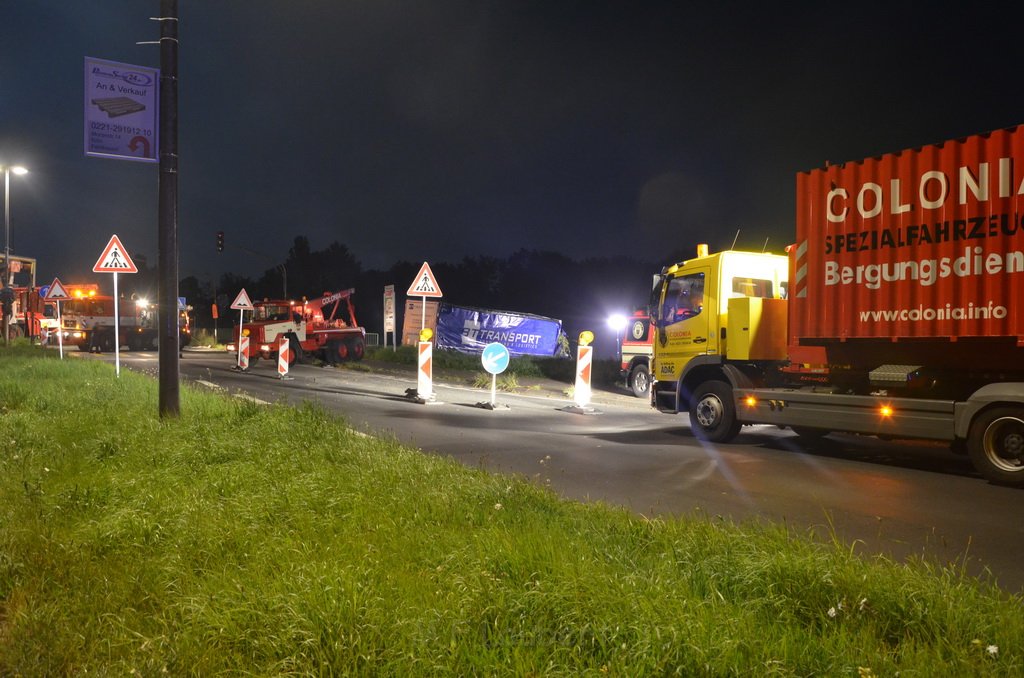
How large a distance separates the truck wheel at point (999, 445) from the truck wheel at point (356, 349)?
2501 centimetres

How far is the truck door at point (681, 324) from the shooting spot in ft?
37.7

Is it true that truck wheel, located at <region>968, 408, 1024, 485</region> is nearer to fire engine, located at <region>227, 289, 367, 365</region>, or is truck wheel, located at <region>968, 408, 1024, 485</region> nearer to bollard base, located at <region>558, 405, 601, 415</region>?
bollard base, located at <region>558, 405, 601, 415</region>

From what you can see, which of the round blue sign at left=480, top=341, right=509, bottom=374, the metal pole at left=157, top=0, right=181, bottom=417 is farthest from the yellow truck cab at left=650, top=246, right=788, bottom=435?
the metal pole at left=157, top=0, right=181, bottom=417

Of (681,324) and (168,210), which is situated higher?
(168,210)

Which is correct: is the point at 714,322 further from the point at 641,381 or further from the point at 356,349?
the point at 356,349

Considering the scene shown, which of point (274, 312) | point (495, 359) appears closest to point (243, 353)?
point (274, 312)

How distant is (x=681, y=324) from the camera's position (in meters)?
11.9

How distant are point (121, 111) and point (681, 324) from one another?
27.3 feet

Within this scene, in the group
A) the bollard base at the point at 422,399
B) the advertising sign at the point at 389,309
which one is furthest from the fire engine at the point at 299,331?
the bollard base at the point at 422,399

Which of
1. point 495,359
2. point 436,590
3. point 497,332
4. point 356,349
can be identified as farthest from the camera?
point 497,332

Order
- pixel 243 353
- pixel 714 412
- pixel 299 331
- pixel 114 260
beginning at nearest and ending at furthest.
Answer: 1. pixel 714 412
2. pixel 114 260
3. pixel 243 353
4. pixel 299 331

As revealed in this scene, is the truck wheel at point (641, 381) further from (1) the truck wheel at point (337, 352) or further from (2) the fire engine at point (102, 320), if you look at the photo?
(2) the fire engine at point (102, 320)

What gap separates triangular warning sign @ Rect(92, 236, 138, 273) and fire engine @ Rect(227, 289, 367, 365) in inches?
498

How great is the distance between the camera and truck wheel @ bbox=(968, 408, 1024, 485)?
7.61 meters
